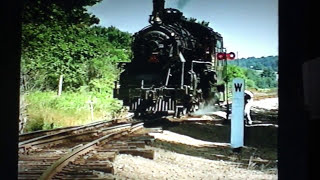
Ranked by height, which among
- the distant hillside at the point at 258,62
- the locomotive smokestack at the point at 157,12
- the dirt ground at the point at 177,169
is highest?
the locomotive smokestack at the point at 157,12

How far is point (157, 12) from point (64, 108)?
71cm

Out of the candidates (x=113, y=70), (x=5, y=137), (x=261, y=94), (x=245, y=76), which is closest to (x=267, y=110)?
(x=261, y=94)

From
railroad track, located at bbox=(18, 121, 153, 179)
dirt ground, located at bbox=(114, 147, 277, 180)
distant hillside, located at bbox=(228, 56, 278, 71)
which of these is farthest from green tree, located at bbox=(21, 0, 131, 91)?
distant hillside, located at bbox=(228, 56, 278, 71)

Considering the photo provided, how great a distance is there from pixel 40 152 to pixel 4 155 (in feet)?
0.58

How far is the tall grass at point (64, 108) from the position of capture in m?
2.01

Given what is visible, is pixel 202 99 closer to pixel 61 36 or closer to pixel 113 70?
pixel 113 70

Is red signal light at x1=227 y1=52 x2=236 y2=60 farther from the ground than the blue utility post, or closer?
farther from the ground

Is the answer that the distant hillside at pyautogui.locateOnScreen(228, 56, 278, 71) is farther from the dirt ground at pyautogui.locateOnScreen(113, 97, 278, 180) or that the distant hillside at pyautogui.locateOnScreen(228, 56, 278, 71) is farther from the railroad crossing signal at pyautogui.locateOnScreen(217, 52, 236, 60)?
the dirt ground at pyautogui.locateOnScreen(113, 97, 278, 180)

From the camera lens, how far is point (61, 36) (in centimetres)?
209

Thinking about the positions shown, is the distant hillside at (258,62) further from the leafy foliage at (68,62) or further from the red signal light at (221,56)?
the leafy foliage at (68,62)

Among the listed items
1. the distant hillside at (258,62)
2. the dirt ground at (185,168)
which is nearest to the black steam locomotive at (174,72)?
the distant hillside at (258,62)

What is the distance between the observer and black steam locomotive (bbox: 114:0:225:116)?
2.04m

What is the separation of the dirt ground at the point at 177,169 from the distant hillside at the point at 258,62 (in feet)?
1.65

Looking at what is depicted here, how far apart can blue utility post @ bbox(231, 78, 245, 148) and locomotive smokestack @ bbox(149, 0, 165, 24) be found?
524 millimetres
